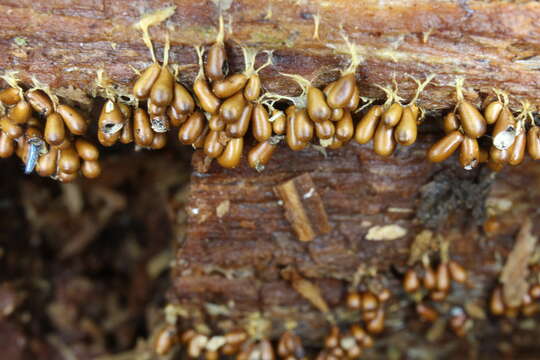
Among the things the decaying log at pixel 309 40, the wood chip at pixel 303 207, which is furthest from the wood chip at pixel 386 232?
the decaying log at pixel 309 40

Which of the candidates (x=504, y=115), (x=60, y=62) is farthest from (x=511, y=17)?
(x=60, y=62)

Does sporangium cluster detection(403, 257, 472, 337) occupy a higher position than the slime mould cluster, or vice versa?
the slime mould cluster

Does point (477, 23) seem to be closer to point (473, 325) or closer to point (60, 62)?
point (60, 62)

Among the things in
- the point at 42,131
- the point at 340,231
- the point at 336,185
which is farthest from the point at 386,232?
the point at 42,131

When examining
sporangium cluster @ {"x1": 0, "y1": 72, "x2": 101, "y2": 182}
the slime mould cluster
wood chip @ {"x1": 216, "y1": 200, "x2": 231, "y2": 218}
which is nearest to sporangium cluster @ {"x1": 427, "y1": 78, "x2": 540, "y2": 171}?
the slime mould cluster

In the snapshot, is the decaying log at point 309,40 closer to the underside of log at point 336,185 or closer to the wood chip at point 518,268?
the underside of log at point 336,185

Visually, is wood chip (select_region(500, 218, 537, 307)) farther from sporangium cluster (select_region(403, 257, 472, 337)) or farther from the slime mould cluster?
the slime mould cluster
